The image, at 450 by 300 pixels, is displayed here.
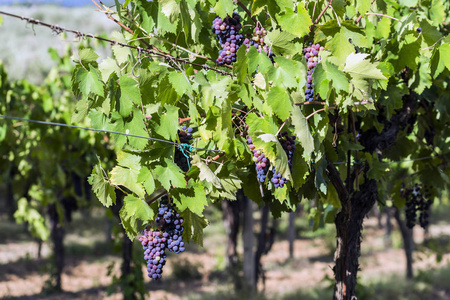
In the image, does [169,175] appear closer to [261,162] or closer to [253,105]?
[261,162]

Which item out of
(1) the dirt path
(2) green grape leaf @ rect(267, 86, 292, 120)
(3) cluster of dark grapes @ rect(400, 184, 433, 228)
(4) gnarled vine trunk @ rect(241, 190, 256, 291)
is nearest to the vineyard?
(2) green grape leaf @ rect(267, 86, 292, 120)

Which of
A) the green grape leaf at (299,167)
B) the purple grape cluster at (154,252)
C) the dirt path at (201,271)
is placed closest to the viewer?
the purple grape cluster at (154,252)

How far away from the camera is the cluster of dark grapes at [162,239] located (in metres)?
2.15

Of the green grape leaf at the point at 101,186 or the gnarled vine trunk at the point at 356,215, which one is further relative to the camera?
the gnarled vine trunk at the point at 356,215

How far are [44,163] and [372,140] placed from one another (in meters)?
5.90

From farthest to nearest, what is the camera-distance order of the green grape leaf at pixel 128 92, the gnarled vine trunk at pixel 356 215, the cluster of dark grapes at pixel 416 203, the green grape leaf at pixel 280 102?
the cluster of dark grapes at pixel 416 203 → the gnarled vine trunk at pixel 356 215 → the green grape leaf at pixel 128 92 → the green grape leaf at pixel 280 102

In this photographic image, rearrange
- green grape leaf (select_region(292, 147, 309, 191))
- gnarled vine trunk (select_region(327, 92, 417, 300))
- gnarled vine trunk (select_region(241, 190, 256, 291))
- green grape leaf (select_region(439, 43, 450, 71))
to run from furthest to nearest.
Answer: gnarled vine trunk (select_region(241, 190, 256, 291))
gnarled vine trunk (select_region(327, 92, 417, 300))
green grape leaf (select_region(439, 43, 450, 71))
green grape leaf (select_region(292, 147, 309, 191))

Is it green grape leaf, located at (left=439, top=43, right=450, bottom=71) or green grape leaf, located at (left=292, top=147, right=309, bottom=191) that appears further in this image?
green grape leaf, located at (left=439, top=43, right=450, bottom=71)

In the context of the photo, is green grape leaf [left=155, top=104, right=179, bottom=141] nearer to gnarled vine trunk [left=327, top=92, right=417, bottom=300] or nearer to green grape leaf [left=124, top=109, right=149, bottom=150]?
green grape leaf [left=124, top=109, right=149, bottom=150]

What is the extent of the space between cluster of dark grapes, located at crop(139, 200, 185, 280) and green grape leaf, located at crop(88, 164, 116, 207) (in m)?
0.23

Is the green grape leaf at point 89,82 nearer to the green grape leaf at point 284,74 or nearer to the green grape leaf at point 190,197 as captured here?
the green grape leaf at point 190,197

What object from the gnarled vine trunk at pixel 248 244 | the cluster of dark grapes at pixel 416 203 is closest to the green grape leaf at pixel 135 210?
the cluster of dark grapes at pixel 416 203

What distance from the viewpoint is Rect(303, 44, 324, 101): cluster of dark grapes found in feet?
6.79

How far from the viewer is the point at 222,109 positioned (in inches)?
77.7
